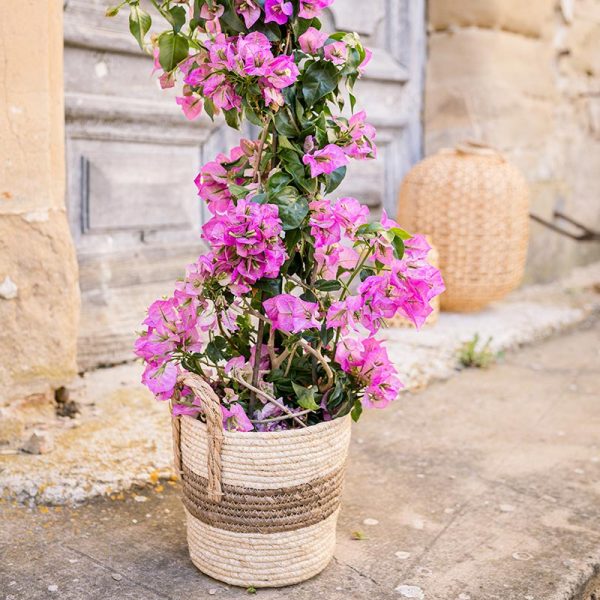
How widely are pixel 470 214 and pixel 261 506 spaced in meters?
2.26

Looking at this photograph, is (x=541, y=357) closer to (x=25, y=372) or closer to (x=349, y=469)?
(x=349, y=469)

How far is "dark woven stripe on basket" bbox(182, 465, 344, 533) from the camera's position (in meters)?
1.47

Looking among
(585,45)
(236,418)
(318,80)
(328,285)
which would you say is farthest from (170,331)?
(585,45)

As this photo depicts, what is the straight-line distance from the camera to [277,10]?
54.1 inches

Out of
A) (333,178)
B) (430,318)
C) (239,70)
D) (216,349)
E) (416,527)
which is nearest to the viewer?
(239,70)

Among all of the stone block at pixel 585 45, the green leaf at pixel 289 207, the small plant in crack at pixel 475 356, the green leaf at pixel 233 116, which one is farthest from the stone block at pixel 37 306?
the stone block at pixel 585 45

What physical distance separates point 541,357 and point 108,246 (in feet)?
5.71

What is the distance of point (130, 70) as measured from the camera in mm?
2814

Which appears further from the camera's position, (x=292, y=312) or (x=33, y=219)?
(x=33, y=219)

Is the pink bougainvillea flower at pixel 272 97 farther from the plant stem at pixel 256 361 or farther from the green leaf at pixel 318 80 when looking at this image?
the plant stem at pixel 256 361

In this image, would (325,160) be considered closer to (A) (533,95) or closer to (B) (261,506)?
(B) (261,506)

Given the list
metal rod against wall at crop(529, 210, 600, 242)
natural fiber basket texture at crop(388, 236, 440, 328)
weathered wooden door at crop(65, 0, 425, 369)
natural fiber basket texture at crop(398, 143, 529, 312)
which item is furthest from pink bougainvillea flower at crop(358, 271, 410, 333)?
metal rod against wall at crop(529, 210, 600, 242)

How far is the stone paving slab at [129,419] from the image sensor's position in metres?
1.88

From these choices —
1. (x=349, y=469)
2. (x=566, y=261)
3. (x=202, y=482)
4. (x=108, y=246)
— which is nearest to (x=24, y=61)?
(x=108, y=246)
